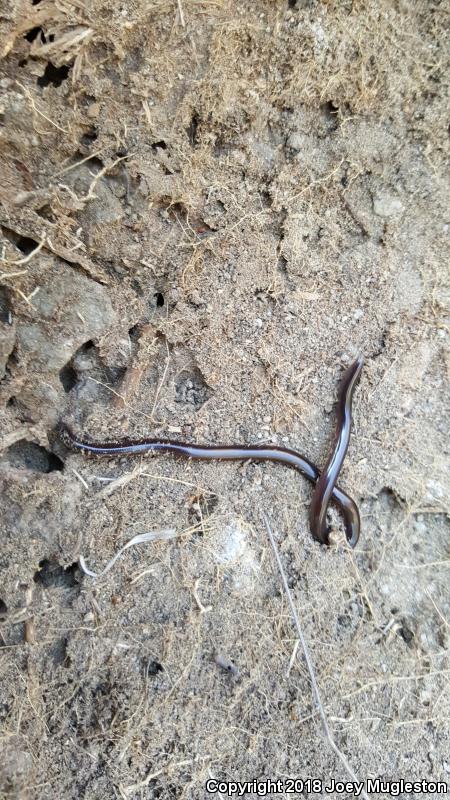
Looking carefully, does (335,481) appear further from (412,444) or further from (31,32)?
(31,32)

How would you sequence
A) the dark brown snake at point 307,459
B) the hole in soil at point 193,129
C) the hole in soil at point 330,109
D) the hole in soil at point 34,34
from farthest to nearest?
the dark brown snake at point 307,459
the hole in soil at point 330,109
the hole in soil at point 193,129
the hole in soil at point 34,34

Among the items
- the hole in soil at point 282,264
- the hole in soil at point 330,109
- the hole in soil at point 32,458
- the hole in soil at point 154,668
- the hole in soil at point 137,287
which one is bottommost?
the hole in soil at point 154,668

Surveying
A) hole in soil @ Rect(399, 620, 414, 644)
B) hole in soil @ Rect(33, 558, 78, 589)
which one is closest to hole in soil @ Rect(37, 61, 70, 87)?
hole in soil @ Rect(33, 558, 78, 589)

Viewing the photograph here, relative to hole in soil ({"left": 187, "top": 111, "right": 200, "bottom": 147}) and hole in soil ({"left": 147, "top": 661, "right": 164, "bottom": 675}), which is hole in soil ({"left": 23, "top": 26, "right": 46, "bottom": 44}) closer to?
hole in soil ({"left": 187, "top": 111, "right": 200, "bottom": 147})

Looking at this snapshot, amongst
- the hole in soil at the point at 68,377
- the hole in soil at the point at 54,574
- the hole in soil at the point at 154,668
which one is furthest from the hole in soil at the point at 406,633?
the hole in soil at the point at 68,377

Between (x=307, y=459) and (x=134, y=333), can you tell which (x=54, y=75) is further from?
(x=307, y=459)

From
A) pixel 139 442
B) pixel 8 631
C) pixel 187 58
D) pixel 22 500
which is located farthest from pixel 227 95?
pixel 8 631

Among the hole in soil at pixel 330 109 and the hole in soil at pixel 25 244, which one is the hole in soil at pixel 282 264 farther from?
the hole in soil at pixel 25 244
